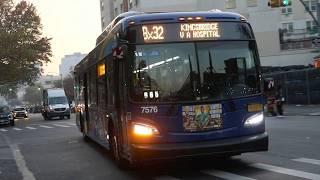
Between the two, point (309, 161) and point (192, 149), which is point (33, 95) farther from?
point (192, 149)

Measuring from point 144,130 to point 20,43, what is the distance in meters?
46.6

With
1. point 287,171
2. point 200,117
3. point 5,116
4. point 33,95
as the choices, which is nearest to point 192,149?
point 200,117

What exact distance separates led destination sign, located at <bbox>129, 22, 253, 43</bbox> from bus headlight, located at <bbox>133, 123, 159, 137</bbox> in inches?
58.4

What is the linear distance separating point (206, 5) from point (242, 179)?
67.7m

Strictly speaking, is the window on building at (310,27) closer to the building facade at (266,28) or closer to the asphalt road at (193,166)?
the building facade at (266,28)

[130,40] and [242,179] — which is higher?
[130,40]

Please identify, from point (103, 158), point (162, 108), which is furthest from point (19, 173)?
point (162, 108)

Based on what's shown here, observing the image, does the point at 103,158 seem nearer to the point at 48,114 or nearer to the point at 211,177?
the point at 211,177

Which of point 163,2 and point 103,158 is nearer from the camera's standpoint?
point 103,158

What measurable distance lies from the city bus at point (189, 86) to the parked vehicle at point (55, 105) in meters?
43.2

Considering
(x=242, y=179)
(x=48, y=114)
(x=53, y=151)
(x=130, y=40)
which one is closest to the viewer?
(x=242, y=179)

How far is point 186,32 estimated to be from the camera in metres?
10.8

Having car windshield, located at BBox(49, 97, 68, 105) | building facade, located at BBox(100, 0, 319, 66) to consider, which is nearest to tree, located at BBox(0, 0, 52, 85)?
car windshield, located at BBox(49, 97, 68, 105)

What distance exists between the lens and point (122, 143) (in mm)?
11695
